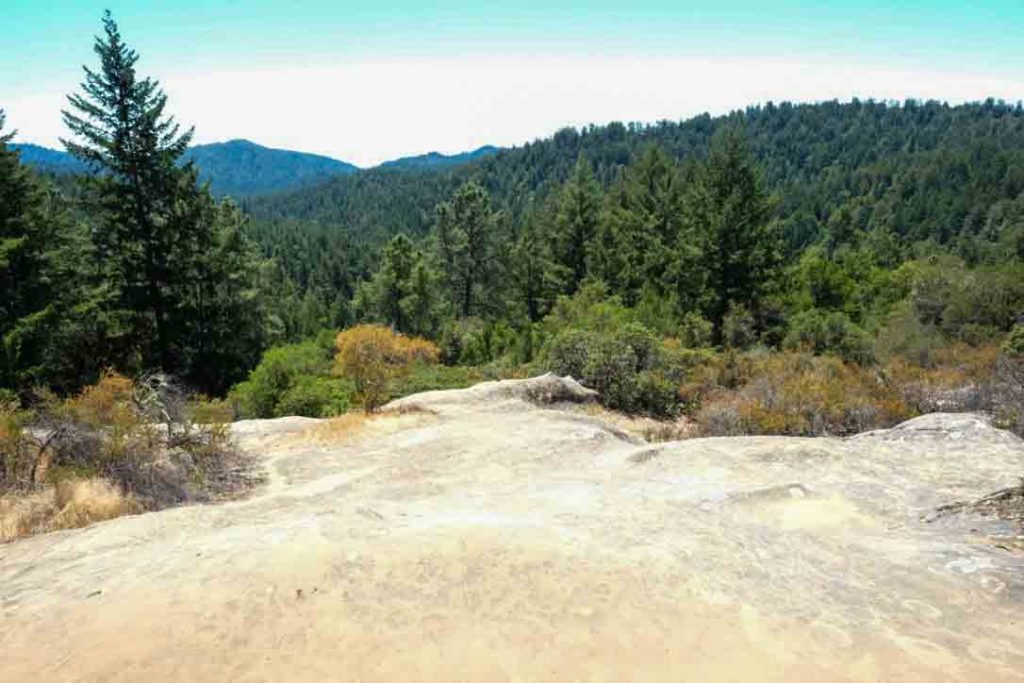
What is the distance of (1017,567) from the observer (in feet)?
19.5

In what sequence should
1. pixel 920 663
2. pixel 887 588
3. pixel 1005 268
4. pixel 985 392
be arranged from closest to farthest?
1. pixel 920 663
2. pixel 887 588
3. pixel 985 392
4. pixel 1005 268

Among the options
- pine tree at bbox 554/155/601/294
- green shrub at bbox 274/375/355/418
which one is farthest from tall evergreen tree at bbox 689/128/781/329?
green shrub at bbox 274/375/355/418

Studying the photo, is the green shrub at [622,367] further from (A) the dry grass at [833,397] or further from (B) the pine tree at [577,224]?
(B) the pine tree at [577,224]

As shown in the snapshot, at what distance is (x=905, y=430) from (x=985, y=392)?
15.4 ft

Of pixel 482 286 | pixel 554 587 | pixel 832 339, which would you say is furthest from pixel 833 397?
pixel 482 286

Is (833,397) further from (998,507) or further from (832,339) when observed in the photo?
(832,339)

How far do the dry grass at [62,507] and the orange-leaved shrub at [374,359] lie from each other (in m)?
7.74

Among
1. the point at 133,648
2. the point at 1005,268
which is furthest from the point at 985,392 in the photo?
the point at 1005,268

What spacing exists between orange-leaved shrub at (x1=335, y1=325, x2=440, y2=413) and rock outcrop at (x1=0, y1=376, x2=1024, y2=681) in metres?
9.91

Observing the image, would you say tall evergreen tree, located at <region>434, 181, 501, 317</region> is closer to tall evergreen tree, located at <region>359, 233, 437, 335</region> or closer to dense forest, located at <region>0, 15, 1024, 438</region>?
dense forest, located at <region>0, 15, 1024, 438</region>

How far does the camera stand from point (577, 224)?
145ft

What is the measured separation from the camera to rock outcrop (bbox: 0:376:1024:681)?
4.93 m

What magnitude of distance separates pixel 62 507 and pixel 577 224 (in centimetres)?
3830

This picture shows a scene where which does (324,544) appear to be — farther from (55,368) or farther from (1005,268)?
(1005,268)
